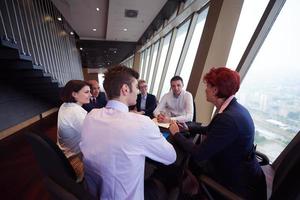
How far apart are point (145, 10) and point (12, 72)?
12.5 ft

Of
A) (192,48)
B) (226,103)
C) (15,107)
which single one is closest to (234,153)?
(226,103)

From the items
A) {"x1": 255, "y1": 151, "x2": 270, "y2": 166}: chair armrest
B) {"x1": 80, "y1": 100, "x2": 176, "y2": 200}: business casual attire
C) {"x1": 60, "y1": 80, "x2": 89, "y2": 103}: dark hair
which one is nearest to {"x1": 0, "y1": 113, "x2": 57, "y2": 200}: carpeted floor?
{"x1": 60, "y1": 80, "x2": 89, "y2": 103}: dark hair

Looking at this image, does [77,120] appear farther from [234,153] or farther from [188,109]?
[188,109]

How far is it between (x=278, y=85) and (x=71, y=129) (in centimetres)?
254

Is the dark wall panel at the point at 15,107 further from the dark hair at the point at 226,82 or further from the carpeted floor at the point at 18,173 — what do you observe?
the dark hair at the point at 226,82

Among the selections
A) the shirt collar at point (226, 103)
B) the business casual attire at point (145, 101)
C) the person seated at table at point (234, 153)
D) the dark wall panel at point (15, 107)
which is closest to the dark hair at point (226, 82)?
the shirt collar at point (226, 103)

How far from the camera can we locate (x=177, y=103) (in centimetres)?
279

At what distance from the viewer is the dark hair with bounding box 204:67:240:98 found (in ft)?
4.77

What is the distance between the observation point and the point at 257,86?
2627 millimetres

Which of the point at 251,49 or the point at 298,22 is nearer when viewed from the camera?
the point at 298,22

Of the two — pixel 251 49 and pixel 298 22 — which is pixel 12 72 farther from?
pixel 298 22

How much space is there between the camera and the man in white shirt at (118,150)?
913 mm

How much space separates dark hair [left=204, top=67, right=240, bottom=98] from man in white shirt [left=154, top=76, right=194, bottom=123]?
102cm

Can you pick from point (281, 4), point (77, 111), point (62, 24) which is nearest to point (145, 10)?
point (62, 24)
